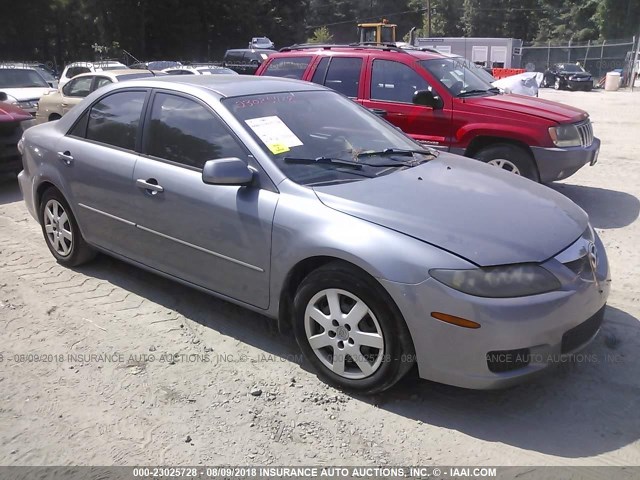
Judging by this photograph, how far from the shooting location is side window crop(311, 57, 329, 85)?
7.80 m

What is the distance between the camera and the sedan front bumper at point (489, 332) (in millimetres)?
2900

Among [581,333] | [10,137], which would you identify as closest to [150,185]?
[581,333]

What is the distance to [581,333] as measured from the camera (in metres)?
3.20

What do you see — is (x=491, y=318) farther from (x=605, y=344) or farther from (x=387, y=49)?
(x=387, y=49)

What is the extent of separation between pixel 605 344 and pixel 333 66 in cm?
515

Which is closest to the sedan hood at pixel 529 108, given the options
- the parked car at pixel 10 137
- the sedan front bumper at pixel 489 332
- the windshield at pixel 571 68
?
the sedan front bumper at pixel 489 332

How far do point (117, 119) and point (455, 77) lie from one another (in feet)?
14.8

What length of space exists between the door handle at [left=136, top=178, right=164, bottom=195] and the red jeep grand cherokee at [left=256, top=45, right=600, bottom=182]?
12.5ft

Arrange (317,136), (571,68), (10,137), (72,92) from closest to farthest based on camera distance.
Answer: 1. (317,136)
2. (10,137)
3. (72,92)
4. (571,68)

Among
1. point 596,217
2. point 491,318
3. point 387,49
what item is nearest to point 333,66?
point 387,49

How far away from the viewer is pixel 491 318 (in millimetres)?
2887

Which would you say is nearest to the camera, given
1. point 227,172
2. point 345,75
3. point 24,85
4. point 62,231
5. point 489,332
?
point 489,332

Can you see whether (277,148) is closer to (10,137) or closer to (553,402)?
(553,402)

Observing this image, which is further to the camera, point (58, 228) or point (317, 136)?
point (58, 228)
